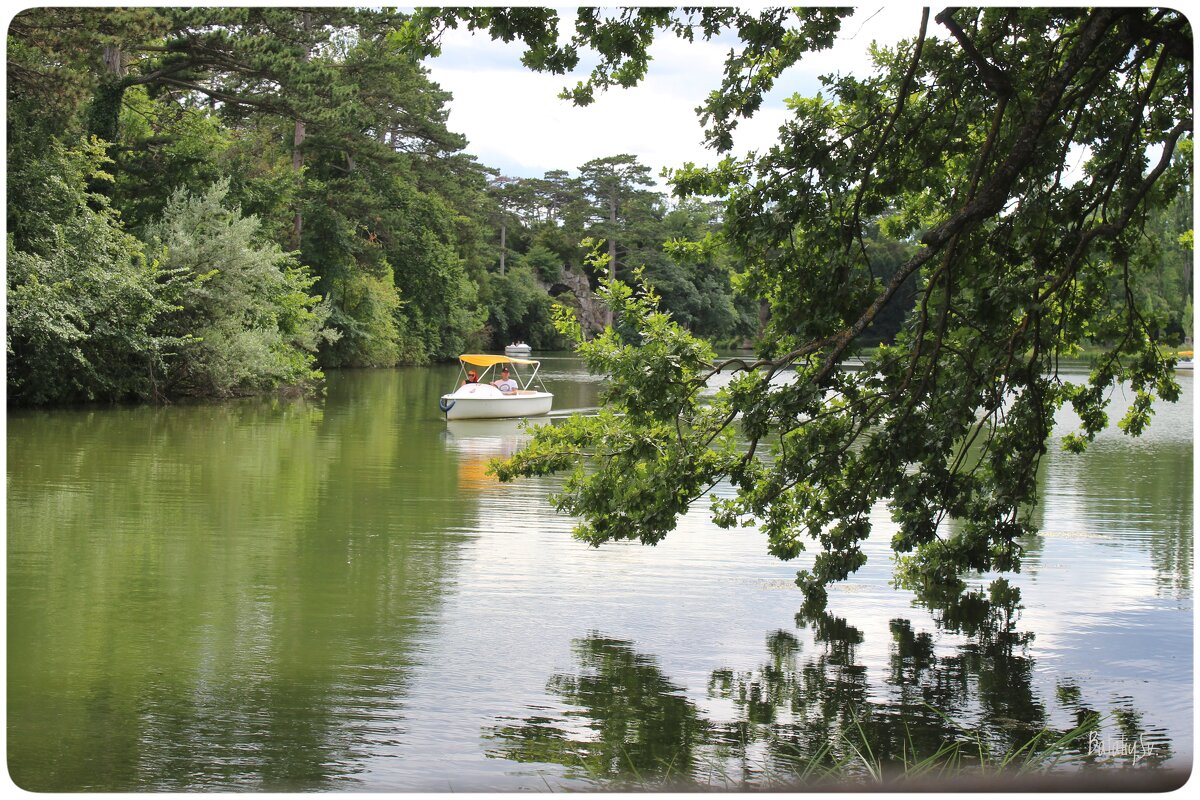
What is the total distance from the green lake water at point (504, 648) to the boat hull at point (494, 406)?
10.8 meters

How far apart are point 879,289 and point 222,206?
24609 millimetres

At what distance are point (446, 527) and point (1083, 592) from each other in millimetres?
→ 6244

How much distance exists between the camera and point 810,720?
22.5 ft

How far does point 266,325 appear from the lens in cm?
2919

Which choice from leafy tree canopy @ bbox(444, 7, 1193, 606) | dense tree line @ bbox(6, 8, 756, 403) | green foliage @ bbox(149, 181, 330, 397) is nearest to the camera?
leafy tree canopy @ bbox(444, 7, 1193, 606)

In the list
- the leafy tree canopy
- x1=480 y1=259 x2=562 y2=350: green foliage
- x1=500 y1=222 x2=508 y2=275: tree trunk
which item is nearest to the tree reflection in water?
the leafy tree canopy

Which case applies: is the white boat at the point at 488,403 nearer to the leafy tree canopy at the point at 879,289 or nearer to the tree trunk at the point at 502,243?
the leafy tree canopy at the point at 879,289

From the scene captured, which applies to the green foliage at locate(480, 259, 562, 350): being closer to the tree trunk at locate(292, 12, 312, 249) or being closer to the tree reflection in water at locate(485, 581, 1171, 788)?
the tree trunk at locate(292, 12, 312, 249)

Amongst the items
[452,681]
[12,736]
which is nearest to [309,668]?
[452,681]

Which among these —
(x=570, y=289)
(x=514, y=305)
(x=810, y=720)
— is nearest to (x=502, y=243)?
(x=514, y=305)

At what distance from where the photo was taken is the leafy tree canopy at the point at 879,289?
678 centimetres

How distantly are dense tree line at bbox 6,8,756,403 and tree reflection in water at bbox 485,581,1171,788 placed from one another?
8.81ft

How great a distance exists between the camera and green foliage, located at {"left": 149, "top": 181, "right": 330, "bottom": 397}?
2556cm

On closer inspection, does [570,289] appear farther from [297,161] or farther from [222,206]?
[222,206]
